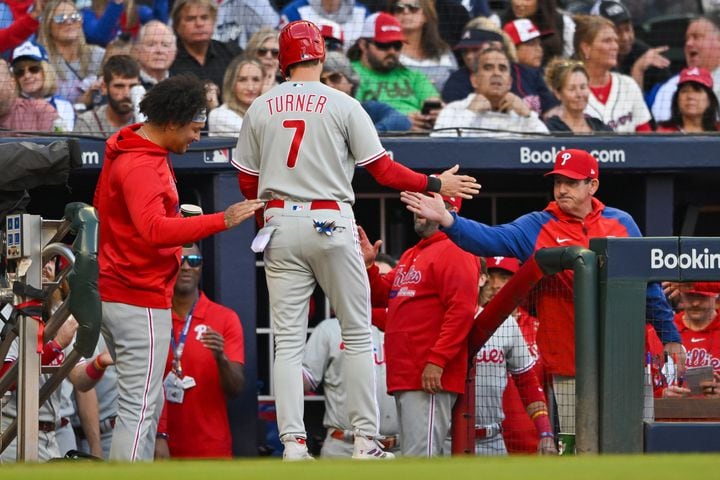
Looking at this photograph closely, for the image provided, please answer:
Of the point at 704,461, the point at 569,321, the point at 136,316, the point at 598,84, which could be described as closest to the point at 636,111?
the point at 598,84

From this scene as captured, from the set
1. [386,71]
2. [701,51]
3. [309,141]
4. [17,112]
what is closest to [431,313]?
[309,141]

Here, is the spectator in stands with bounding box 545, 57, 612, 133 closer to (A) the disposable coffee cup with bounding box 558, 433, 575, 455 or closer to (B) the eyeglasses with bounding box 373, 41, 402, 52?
(B) the eyeglasses with bounding box 373, 41, 402, 52

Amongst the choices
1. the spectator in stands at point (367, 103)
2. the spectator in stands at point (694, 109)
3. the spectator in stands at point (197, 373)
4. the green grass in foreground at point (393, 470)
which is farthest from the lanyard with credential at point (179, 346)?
the green grass in foreground at point (393, 470)

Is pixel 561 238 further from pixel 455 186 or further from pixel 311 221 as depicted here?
pixel 311 221

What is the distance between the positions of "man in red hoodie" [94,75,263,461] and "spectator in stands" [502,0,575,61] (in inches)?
187

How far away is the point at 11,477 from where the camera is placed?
3.25m

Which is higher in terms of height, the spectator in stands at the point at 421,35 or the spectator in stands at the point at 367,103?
the spectator in stands at the point at 421,35

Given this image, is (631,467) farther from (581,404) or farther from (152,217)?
(152,217)

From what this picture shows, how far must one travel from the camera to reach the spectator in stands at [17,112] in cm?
937

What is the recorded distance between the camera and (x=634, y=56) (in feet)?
36.1

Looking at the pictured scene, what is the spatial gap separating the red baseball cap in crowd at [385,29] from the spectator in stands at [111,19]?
1.52 m

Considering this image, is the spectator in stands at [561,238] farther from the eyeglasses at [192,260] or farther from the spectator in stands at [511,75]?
the spectator in stands at [511,75]

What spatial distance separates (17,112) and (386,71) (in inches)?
102

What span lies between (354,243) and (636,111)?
471cm
